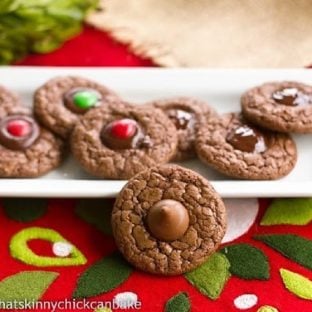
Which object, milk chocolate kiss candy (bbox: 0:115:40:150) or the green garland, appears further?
the green garland

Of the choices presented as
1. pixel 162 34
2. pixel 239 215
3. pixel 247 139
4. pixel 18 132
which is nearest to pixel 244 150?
pixel 247 139

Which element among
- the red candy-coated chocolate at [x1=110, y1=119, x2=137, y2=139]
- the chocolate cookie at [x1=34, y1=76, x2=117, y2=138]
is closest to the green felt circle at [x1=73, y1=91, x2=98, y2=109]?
the chocolate cookie at [x1=34, y1=76, x2=117, y2=138]

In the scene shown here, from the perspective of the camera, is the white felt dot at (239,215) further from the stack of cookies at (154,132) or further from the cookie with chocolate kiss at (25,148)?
the cookie with chocolate kiss at (25,148)

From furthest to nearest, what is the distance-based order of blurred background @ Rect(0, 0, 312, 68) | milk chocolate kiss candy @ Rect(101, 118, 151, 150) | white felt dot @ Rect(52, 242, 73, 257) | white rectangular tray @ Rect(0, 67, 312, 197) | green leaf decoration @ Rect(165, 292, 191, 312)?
blurred background @ Rect(0, 0, 312, 68)
white rectangular tray @ Rect(0, 67, 312, 197)
milk chocolate kiss candy @ Rect(101, 118, 151, 150)
white felt dot @ Rect(52, 242, 73, 257)
green leaf decoration @ Rect(165, 292, 191, 312)

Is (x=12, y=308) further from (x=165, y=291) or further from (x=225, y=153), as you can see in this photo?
(x=225, y=153)

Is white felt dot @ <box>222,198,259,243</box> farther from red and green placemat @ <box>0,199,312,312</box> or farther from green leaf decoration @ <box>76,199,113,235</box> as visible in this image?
green leaf decoration @ <box>76,199,113,235</box>
